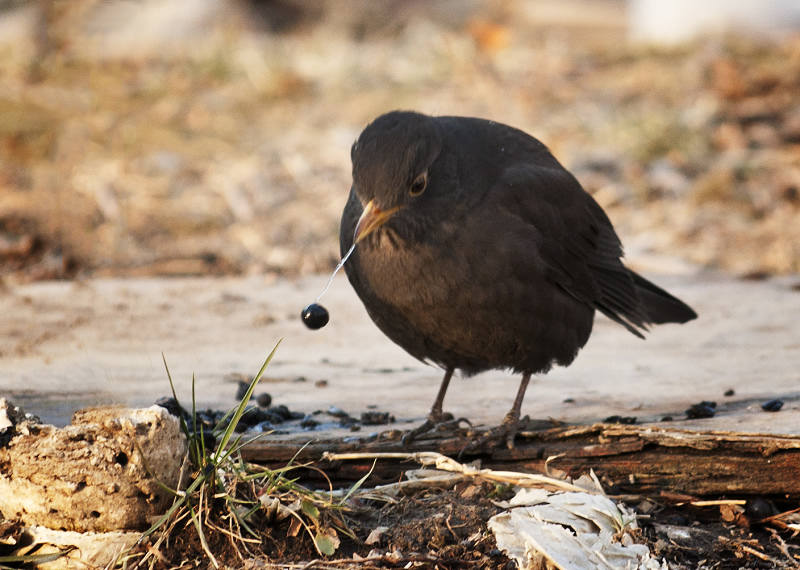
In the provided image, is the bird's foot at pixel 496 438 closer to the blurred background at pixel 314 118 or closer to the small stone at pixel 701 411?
the small stone at pixel 701 411

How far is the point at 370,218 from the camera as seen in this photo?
3.79m

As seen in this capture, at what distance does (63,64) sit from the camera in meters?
11.2

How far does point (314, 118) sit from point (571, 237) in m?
5.80

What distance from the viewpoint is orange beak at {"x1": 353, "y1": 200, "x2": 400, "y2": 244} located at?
3756mm

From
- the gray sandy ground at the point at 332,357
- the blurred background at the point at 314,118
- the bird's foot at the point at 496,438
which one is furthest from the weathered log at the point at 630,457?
the blurred background at the point at 314,118

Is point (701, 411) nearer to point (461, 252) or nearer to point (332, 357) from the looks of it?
point (461, 252)

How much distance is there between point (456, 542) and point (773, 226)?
5.56 m

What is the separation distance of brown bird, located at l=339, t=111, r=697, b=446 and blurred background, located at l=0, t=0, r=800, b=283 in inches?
104

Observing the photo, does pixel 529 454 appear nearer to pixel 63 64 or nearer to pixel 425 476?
pixel 425 476

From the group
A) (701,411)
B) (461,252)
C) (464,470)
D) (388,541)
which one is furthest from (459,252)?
(388,541)

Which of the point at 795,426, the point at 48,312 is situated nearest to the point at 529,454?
the point at 795,426

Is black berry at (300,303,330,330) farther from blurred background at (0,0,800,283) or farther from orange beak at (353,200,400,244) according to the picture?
blurred background at (0,0,800,283)

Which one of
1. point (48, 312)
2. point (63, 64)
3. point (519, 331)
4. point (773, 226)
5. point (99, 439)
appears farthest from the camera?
point (63, 64)

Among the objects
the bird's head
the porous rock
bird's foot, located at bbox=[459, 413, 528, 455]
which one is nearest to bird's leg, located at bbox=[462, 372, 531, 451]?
bird's foot, located at bbox=[459, 413, 528, 455]
